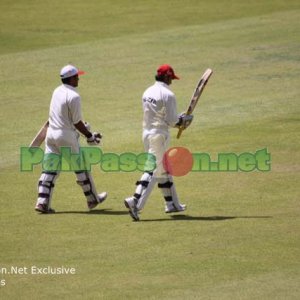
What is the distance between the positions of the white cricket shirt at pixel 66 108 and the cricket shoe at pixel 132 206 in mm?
1481

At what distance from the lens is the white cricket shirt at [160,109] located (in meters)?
15.3

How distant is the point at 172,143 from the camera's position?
20125 millimetres

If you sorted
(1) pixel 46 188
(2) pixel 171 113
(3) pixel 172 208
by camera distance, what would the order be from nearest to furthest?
1. (2) pixel 171 113
2. (3) pixel 172 208
3. (1) pixel 46 188

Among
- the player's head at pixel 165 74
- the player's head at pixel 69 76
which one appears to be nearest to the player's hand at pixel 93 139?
the player's head at pixel 69 76

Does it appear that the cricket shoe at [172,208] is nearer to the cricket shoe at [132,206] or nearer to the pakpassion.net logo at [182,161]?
the cricket shoe at [132,206]

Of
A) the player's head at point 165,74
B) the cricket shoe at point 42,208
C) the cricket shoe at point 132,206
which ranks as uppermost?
the player's head at point 165,74

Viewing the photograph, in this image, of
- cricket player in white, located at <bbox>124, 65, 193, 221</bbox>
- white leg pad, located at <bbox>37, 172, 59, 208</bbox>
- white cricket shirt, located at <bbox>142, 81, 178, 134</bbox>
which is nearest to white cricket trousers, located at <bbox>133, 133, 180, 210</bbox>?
cricket player in white, located at <bbox>124, 65, 193, 221</bbox>

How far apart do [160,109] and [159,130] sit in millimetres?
311

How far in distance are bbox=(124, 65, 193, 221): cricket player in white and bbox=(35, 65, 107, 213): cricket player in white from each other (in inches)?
36.2

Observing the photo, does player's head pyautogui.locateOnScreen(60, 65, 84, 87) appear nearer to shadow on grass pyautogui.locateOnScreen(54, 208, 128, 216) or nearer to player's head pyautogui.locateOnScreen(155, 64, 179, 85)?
player's head pyautogui.locateOnScreen(155, 64, 179, 85)

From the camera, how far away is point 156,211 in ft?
52.4

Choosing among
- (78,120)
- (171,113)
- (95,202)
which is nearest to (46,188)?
(95,202)

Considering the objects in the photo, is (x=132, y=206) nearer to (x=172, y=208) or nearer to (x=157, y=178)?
(x=157, y=178)

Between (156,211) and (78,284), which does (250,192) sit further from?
(78,284)
